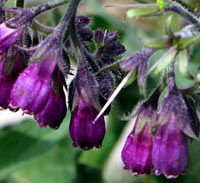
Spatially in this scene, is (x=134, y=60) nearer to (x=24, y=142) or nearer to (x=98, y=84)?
(x=98, y=84)

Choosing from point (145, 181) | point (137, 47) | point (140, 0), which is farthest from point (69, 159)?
point (140, 0)

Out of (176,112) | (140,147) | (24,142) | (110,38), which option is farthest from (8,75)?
(24,142)

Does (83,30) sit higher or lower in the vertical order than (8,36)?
lower

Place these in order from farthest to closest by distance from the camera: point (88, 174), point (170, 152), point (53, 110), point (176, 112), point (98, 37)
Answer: point (88, 174) → point (98, 37) → point (53, 110) → point (176, 112) → point (170, 152)

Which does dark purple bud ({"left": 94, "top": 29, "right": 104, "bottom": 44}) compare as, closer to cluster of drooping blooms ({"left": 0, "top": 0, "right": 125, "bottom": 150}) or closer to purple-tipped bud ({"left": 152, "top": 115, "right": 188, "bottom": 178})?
cluster of drooping blooms ({"left": 0, "top": 0, "right": 125, "bottom": 150})

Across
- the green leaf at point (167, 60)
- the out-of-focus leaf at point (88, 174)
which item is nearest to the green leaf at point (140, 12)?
the green leaf at point (167, 60)

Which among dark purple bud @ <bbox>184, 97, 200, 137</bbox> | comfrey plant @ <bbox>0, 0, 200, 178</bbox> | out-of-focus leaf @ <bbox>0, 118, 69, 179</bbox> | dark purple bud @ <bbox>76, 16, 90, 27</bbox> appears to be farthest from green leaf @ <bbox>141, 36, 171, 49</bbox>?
out-of-focus leaf @ <bbox>0, 118, 69, 179</bbox>
